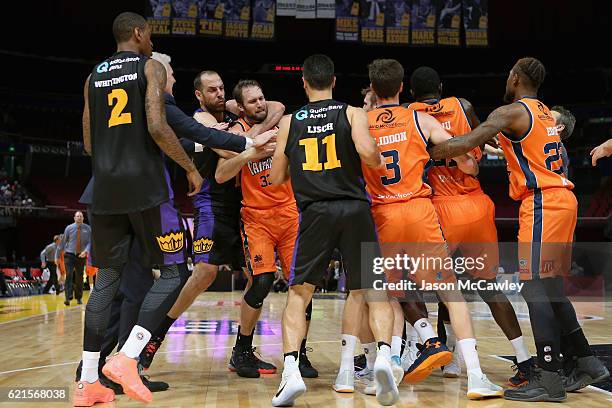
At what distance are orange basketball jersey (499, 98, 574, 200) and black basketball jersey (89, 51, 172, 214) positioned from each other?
2434mm

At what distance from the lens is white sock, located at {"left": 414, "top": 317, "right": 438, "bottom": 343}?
4676 millimetres

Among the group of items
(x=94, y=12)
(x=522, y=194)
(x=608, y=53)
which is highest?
(x=94, y=12)

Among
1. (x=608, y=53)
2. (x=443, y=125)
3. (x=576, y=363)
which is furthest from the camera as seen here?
(x=608, y=53)

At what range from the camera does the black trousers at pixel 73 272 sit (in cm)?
1409

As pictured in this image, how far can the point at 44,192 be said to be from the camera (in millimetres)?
29062

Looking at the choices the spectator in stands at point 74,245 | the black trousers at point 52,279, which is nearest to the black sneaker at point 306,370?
the spectator in stands at point 74,245

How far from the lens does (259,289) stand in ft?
17.6

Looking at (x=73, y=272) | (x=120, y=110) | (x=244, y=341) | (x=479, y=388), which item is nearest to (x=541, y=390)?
(x=479, y=388)

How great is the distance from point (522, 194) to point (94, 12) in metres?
28.1

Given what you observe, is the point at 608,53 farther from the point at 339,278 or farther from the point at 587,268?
the point at 339,278

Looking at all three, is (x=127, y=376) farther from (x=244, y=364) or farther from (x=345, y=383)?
(x=244, y=364)

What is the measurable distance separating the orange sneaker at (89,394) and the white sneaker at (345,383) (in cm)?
147

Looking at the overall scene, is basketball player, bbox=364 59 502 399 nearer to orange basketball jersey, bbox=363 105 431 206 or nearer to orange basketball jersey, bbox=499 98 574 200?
orange basketball jersey, bbox=363 105 431 206

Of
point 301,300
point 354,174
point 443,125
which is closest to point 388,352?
point 301,300
